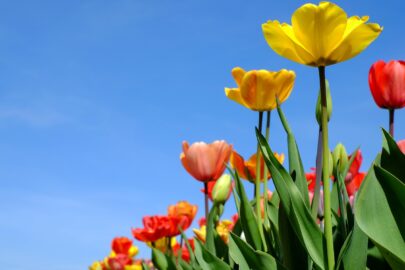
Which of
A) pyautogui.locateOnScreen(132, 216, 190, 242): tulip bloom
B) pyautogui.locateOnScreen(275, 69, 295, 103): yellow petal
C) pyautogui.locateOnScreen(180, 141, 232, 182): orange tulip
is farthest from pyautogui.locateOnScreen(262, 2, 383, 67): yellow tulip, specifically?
pyautogui.locateOnScreen(132, 216, 190, 242): tulip bloom

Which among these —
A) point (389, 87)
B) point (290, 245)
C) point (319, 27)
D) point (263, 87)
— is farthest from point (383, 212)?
point (389, 87)

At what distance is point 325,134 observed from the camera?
133 centimetres

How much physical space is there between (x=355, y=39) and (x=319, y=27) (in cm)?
9

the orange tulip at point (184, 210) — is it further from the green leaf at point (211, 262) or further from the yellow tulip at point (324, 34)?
the yellow tulip at point (324, 34)

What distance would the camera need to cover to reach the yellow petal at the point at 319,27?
135 cm

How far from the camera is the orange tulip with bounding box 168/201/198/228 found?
307cm

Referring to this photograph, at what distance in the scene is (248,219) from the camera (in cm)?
165

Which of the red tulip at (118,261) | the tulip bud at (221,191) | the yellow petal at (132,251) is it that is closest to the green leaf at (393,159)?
the tulip bud at (221,191)

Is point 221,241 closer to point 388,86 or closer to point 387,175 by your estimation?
point 388,86

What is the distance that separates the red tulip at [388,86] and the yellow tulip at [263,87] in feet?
1.23

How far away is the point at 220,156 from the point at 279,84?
70cm

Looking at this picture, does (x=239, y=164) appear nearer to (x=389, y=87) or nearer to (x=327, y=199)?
(x=389, y=87)

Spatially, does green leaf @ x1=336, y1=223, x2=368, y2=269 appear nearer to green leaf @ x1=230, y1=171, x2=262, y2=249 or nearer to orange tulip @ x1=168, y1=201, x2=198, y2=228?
green leaf @ x1=230, y1=171, x2=262, y2=249

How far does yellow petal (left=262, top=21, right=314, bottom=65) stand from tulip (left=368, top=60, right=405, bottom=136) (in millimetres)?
745
